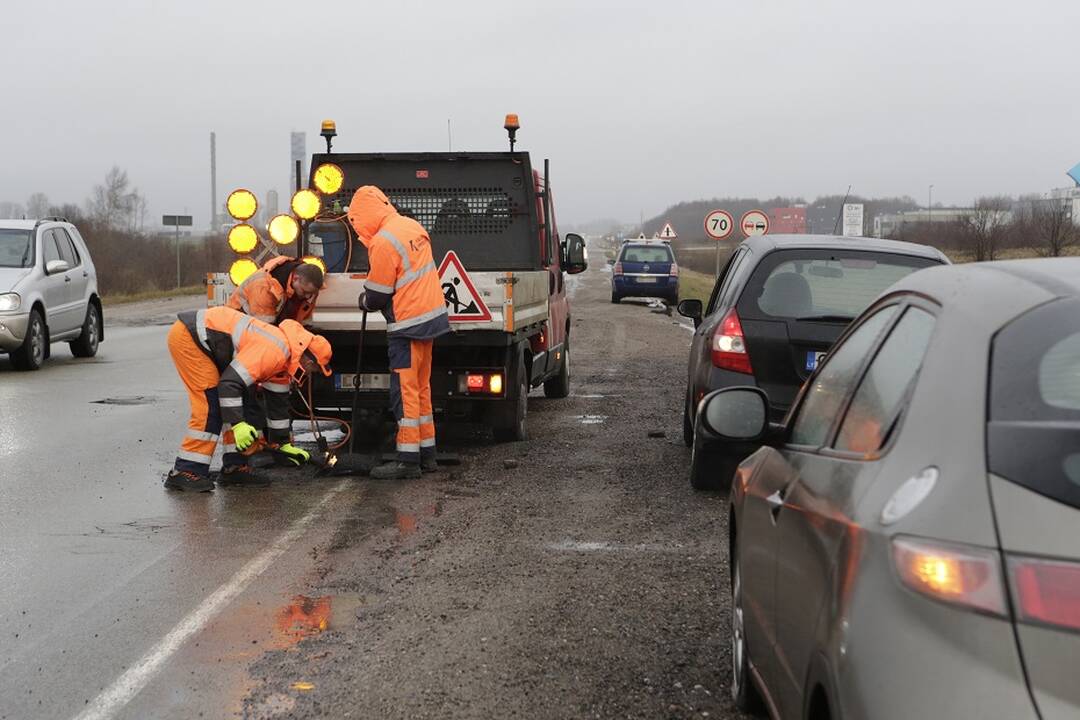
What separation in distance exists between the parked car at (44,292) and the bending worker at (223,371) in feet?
28.3

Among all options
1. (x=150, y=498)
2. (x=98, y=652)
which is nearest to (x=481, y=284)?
(x=150, y=498)

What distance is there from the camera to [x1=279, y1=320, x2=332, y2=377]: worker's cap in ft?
30.4

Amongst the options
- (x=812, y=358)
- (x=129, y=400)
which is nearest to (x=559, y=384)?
(x=129, y=400)

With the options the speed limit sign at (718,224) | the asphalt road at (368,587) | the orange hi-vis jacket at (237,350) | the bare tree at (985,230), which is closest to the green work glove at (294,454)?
the asphalt road at (368,587)

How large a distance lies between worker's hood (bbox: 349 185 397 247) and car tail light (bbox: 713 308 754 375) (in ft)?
8.37

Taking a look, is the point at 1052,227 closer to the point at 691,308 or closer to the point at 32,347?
the point at 691,308

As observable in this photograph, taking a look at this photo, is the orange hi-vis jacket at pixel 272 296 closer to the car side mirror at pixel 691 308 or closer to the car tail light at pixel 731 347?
the car side mirror at pixel 691 308

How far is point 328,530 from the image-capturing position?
25.1 ft

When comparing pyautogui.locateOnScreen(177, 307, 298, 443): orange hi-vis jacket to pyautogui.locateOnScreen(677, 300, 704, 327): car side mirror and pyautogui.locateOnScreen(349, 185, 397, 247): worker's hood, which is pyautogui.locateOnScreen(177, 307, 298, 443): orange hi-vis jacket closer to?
pyautogui.locateOnScreen(349, 185, 397, 247): worker's hood

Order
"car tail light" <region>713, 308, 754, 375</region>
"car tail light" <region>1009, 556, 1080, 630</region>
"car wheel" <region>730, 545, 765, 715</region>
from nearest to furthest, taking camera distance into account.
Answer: "car tail light" <region>1009, 556, 1080, 630</region>
"car wheel" <region>730, 545, 765, 715</region>
"car tail light" <region>713, 308, 754, 375</region>

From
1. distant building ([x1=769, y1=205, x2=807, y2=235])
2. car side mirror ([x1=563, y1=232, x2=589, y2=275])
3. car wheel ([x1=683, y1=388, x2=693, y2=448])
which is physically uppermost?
distant building ([x1=769, y1=205, x2=807, y2=235])

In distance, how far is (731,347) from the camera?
864 cm

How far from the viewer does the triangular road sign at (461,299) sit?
398 inches

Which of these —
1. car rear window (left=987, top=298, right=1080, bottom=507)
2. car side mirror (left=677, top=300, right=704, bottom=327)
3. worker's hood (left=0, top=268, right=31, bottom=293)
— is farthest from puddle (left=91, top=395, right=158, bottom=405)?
car rear window (left=987, top=298, right=1080, bottom=507)
